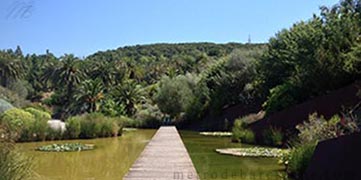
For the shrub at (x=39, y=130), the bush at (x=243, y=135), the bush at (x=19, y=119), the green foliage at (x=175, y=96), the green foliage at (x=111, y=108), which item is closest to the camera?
the bush at (x=243, y=135)

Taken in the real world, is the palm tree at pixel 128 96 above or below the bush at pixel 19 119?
above

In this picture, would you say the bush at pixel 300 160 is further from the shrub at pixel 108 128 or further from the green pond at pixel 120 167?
the shrub at pixel 108 128

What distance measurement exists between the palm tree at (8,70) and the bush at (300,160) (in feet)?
180

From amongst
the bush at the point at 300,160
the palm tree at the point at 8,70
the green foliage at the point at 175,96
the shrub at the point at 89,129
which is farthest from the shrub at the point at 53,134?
the palm tree at the point at 8,70

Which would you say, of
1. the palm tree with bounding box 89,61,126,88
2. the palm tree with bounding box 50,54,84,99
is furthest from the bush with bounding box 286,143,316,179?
the palm tree with bounding box 89,61,126,88

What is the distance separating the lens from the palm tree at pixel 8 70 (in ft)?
192

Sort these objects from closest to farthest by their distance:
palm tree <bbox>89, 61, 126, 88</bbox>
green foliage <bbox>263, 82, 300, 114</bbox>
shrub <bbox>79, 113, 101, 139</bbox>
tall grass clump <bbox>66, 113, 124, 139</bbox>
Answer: green foliage <bbox>263, 82, 300, 114</bbox>, tall grass clump <bbox>66, 113, 124, 139</bbox>, shrub <bbox>79, 113, 101, 139</bbox>, palm tree <bbox>89, 61, 126, 88</bbox>

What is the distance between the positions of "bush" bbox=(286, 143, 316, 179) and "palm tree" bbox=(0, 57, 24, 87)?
5493 centimetres

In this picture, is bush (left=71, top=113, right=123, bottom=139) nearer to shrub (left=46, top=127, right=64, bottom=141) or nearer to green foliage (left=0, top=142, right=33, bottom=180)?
shrub (left=46, top=127, right=64, bottom=141)

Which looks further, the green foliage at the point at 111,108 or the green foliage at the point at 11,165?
the green foliage at the point at 111,108

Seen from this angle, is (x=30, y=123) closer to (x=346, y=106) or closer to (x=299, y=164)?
(x=346, y=106)

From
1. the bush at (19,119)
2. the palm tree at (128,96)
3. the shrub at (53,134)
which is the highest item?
the palm tree at (128,96)

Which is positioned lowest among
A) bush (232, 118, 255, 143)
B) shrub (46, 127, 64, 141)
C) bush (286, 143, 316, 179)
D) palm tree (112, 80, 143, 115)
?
bush (286, 143, 316, 179)

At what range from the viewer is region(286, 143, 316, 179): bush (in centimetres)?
928
